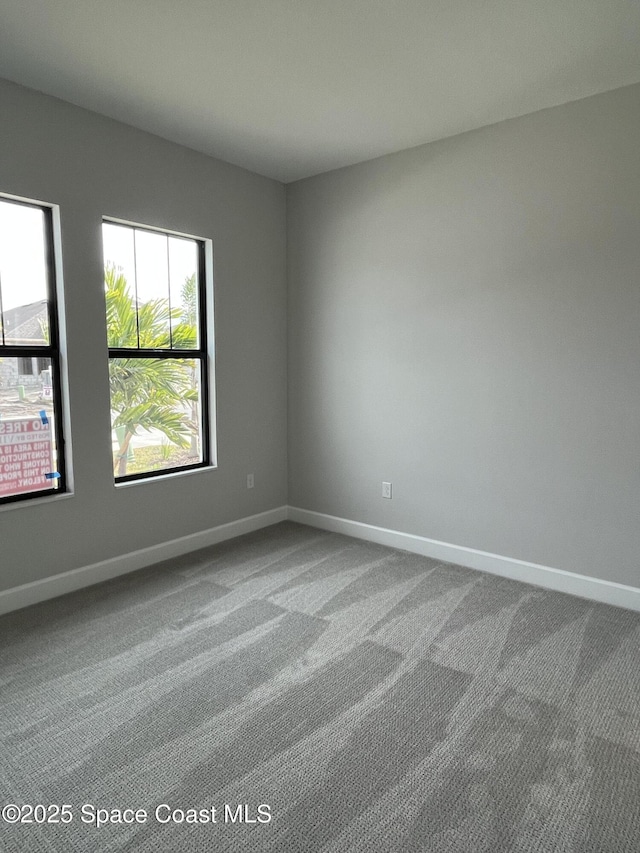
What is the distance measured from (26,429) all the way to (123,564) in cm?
101

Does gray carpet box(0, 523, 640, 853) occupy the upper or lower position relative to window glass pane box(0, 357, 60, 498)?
lower

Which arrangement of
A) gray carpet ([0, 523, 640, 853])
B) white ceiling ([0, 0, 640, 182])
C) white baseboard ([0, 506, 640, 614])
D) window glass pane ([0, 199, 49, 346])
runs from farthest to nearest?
white baseboard ([0, 506, 640, 614]) → window glass pane ([0, 199, 49, 346]) → white ceiling ([0, 0, 640, 182]) → gray carpet ([0, 523, 640, 853])

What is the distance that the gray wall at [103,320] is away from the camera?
2.85 metres

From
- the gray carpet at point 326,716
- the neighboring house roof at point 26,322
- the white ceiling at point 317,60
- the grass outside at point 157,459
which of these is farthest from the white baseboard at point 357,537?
the white ceiling at point 317,60

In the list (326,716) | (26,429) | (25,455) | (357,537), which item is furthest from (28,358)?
(357,537)

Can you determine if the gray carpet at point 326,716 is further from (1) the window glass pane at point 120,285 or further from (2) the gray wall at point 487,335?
(1) the window glass pane at point 120,285

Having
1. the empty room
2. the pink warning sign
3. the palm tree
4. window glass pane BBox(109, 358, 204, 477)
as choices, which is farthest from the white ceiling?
the pink warning sign

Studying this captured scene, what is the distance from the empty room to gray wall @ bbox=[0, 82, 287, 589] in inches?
0.8

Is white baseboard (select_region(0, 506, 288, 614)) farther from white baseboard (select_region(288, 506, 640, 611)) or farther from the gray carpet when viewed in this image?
white baseboard (select_region(288, 506, 640, 611))

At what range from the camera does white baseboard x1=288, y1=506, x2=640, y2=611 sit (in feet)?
9.68

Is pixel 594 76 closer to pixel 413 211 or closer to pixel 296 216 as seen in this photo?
pixel 413 211

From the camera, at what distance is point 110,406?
3.23 m

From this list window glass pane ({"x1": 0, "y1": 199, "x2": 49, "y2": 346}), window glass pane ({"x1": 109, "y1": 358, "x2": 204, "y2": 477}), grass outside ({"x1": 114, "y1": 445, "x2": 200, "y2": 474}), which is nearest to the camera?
window glass pane ({"x1": 0, "y1": 199, "x2": 49, "y2": 346})

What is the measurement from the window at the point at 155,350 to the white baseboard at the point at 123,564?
493 mm
